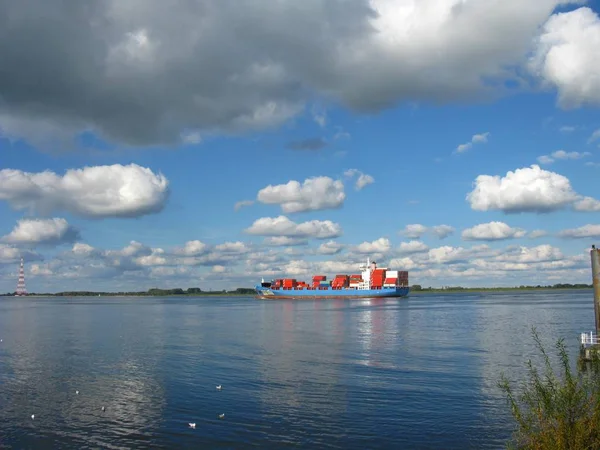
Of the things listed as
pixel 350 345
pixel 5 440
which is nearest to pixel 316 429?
pixel 5 440

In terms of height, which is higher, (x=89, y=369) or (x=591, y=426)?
(x=591, y=426)

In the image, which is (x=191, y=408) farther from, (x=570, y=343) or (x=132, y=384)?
(x=570, y=343)

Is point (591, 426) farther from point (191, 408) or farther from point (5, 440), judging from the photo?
point (5, 440)

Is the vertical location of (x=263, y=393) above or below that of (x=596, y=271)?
below

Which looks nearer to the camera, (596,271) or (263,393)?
(263,393)

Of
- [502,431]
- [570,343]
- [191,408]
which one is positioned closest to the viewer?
[502,431]

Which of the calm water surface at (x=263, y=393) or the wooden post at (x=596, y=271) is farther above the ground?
the wooden post at (x=596, y=271)

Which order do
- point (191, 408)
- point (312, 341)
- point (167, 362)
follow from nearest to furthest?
point (191, 408) < point (167, 362) < point (312, 341)

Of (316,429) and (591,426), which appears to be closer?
(591,426)

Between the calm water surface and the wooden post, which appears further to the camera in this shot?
the wooden post

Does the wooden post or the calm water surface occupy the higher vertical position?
the wooden post

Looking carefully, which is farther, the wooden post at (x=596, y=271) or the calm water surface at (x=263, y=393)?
the wooden post at (x=596, y=271)

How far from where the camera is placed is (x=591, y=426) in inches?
572

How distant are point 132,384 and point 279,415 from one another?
1327cm
